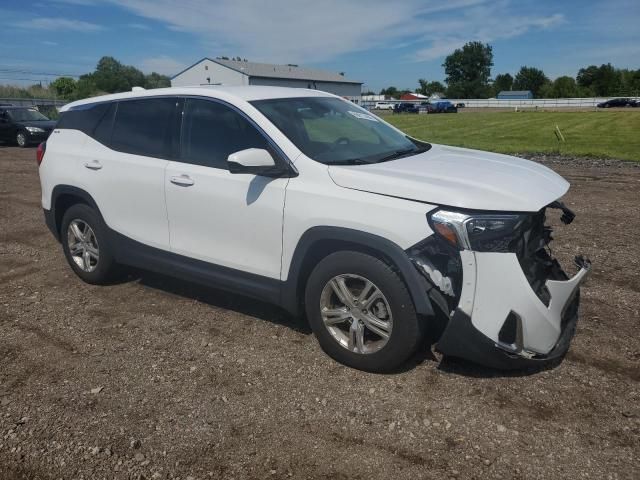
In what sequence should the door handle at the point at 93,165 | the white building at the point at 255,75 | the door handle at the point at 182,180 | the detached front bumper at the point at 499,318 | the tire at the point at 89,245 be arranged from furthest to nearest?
the white building at the point at 255,75, the tire at the point at 89,245, the door handle at the point at 93,165, the door handle at the point at 182,180, the detached front bumper at the point at 499,318

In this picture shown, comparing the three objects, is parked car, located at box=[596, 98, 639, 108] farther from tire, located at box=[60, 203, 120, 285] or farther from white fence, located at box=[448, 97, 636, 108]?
tire, located at box=[60, 203, 120, 285]

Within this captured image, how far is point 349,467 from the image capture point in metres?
2.90

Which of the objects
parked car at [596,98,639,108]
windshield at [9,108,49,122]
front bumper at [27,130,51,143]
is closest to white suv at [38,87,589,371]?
front bumper at [27,130,51,143]

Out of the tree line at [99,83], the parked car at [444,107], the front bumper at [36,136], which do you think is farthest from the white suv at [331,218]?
the parked car at [444,107]

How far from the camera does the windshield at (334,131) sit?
4.12m

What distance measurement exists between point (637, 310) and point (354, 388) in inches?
106

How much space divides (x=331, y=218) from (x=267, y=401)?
123cm

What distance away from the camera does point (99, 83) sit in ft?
228

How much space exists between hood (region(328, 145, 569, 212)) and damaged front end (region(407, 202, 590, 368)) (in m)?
0.08

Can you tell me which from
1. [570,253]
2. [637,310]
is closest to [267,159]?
[637,310]

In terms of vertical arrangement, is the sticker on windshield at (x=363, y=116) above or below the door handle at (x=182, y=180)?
above

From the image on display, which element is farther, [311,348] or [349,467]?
[311,348]

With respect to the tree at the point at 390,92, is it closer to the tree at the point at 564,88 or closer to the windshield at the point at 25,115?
the tree at the point at 564,88

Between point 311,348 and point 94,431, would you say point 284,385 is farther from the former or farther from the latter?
point 94,431
